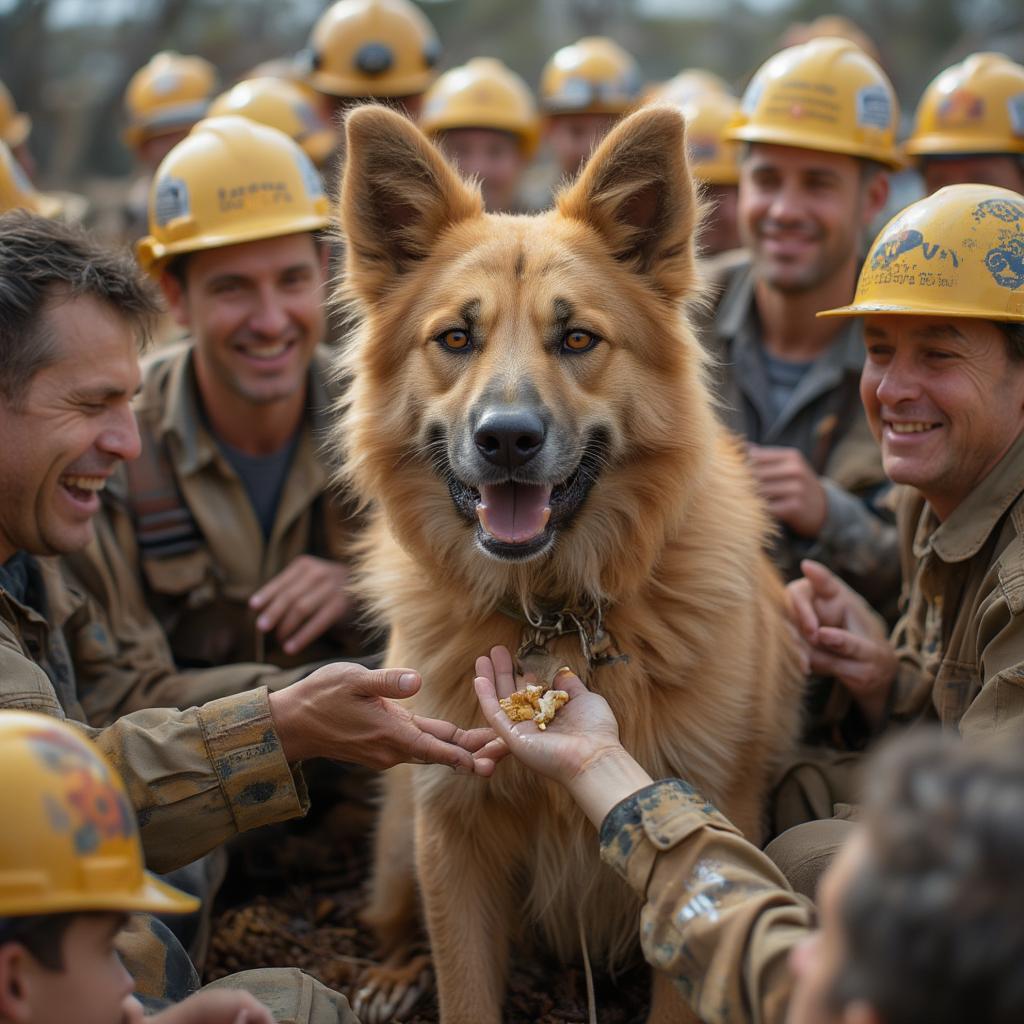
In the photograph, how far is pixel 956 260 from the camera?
3371 millimetres

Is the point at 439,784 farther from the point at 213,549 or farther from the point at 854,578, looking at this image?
the point at 854,578

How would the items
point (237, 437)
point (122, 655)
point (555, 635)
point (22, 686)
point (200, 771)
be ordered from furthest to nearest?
point (237, 437), point (122, 655), point (555, 635), point (200, 771), point (22, 686)

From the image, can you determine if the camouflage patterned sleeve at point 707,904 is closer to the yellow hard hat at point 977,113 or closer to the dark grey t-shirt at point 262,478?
the dark grey t-shirt at point 262,478

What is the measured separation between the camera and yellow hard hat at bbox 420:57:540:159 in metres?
9.29

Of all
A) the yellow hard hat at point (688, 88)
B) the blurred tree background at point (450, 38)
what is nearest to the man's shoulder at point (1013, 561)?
the yellow hard hat at point (688, 88)

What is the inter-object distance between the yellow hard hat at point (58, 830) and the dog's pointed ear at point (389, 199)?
91.1 inches

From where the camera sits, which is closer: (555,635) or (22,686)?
(22,686)

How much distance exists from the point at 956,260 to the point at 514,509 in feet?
4.77

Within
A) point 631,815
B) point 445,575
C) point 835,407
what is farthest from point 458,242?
point 835,407

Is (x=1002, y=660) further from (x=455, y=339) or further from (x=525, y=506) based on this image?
(x=455, y=339)

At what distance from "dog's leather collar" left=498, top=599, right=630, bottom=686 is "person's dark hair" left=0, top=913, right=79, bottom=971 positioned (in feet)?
5.53

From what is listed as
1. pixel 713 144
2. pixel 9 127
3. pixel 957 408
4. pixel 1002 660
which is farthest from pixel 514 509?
pixel 9 127

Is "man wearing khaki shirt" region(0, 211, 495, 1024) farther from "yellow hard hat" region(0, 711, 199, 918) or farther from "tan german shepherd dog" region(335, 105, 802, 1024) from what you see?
"yellow hard hat" region(0, 711, 199, 918)

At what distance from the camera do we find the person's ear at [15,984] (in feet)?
6.33
